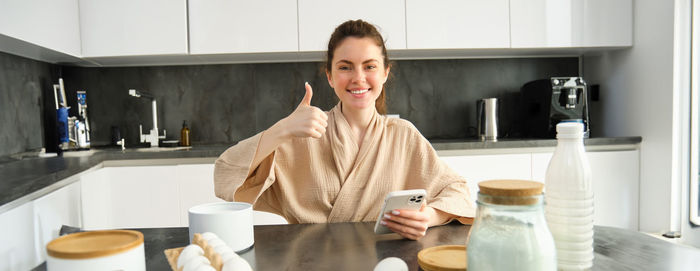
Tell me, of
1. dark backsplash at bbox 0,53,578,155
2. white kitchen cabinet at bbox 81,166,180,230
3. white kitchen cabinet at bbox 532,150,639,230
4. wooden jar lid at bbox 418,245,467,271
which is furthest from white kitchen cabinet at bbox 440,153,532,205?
wooden jar lid at bbox 418,245,467,271

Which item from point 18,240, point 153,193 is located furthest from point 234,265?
point 153,193

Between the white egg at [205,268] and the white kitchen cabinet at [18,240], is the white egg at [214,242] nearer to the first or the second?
the white egg at [205,268]

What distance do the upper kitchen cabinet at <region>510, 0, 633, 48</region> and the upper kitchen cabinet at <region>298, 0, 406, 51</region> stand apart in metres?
0.73

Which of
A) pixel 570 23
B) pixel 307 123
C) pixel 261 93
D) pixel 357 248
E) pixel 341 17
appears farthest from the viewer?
pixel 261 93

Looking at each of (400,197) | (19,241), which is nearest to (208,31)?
(19,241)

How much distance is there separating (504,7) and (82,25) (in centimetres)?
254

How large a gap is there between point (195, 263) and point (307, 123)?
0.54 m

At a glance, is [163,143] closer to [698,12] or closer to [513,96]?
[513,96]

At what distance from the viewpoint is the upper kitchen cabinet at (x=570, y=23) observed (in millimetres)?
2838

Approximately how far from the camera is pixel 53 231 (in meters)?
1.79

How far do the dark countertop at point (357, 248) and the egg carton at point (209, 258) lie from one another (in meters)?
0.10

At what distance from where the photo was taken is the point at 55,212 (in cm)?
182

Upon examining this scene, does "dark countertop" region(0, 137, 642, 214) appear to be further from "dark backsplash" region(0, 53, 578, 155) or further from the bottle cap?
the bottle cap

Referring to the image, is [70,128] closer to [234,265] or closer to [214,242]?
[214,242]
